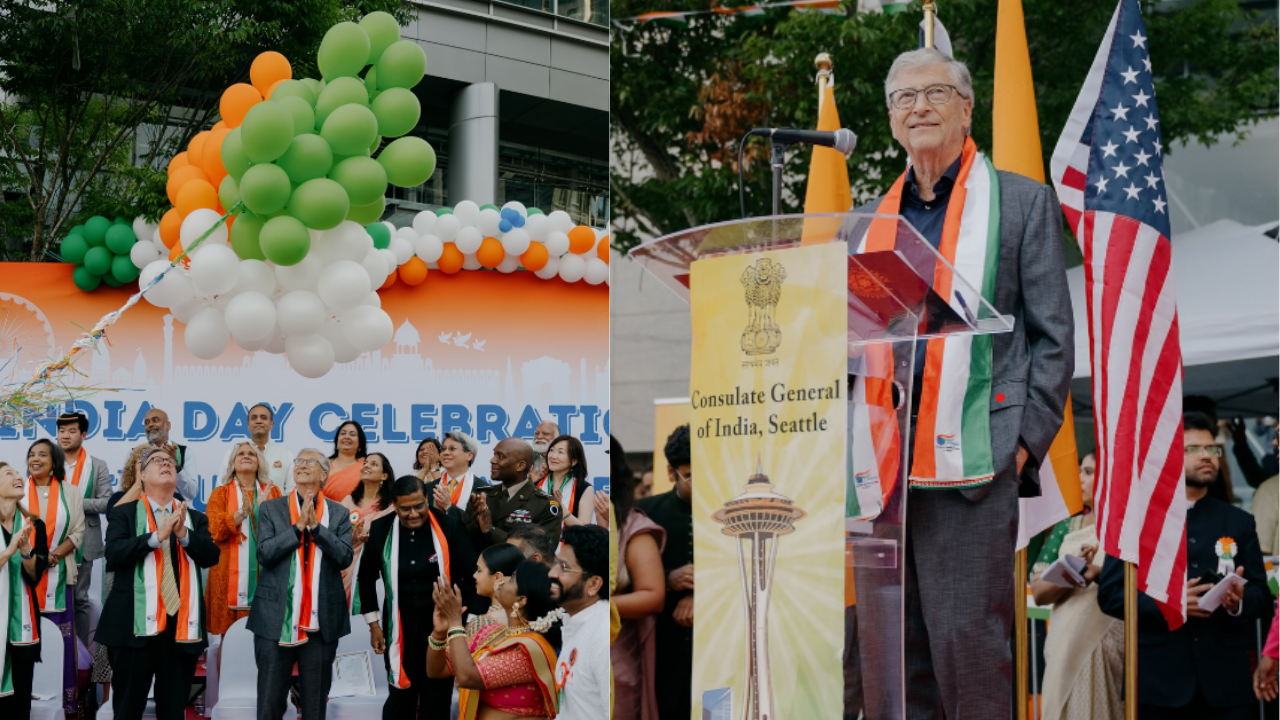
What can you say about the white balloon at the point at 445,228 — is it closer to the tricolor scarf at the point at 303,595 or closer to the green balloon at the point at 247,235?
the tricolor scarf at the point at 303,595

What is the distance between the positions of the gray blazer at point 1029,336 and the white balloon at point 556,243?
447 cm

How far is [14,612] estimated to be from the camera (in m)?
6.00

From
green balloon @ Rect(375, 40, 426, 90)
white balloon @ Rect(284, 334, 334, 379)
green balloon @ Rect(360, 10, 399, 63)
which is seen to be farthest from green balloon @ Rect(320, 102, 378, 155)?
white balloon @ Rect(284, 334, 334, 379)

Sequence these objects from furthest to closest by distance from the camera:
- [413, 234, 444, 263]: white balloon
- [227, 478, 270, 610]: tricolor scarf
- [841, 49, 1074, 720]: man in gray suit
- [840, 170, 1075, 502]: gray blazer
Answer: [413, 234, 444, 263]: white balloon, [227, 478, 270, 610]: tricolor scarf, [840, 170, 1075, 502]: gray blazer, [841, 49, 1074, 720]: man in gray suit

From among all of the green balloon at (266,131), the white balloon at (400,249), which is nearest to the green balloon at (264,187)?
the green balloon at (266,131)

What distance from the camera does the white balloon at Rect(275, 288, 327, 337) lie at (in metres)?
5.06

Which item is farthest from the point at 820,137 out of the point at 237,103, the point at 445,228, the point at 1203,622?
the point at 445,228

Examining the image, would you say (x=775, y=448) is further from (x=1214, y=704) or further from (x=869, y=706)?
(x=1214, y=704)

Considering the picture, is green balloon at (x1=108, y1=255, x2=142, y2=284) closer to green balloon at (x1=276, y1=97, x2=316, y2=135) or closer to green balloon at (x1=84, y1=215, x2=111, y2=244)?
green balloon at (x1=84, y1=215, x2=111, y2=244)

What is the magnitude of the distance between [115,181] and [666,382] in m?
3.86

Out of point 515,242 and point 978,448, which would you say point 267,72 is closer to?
point 515,242

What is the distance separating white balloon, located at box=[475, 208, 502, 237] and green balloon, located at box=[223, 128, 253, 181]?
90.1 inches

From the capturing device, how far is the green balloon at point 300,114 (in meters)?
4.96

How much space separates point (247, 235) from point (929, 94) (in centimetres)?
300
